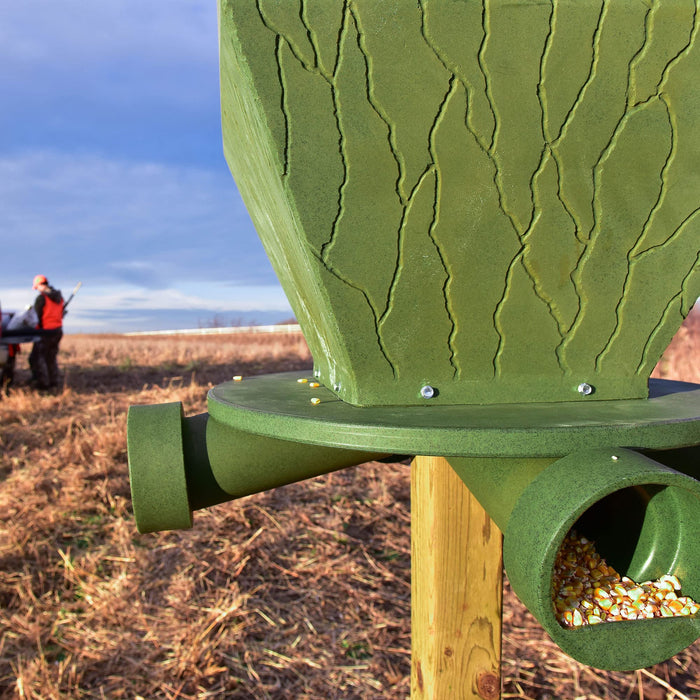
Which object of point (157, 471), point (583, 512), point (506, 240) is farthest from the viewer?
point (157, 471)

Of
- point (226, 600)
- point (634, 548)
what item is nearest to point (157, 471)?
point (634, 548)

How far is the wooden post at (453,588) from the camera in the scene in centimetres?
139

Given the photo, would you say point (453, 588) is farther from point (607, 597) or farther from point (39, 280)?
point (39, 280)

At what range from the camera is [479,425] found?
0.98m

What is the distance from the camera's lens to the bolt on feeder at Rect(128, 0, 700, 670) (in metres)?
0.94

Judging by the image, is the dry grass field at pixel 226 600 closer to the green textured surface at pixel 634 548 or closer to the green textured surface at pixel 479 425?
the green textured surface at pixel 634 548

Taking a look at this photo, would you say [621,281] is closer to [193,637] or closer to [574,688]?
[574,688]

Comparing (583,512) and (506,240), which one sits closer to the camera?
(583,512)

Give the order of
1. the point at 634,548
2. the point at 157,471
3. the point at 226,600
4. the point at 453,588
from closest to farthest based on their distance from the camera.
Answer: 1. the point at 634,548
2. the point at 157,471
3. the point at 453,588
4. the point at 226,600

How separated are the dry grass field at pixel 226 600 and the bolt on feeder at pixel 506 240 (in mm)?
1525

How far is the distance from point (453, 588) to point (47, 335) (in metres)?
6.75

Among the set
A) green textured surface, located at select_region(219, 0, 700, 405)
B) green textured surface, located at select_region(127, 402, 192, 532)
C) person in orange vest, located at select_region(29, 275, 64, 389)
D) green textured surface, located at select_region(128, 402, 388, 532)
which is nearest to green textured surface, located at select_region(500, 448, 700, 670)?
green textured surface, located at select_region(219, 0, 700, 405)

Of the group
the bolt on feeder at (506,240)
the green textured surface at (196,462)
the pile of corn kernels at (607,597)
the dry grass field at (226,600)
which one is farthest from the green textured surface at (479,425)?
the dry grass field at (226,600)

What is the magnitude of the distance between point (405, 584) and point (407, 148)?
7.58ft
